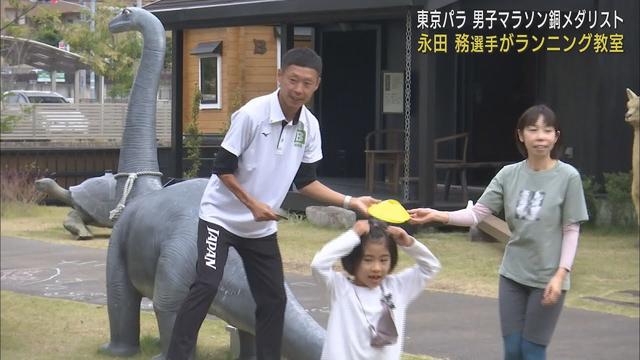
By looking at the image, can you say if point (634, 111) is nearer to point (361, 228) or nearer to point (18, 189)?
point (361, 228)

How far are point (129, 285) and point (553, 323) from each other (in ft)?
9.64

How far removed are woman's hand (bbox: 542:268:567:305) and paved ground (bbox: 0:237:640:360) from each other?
2.59 meters

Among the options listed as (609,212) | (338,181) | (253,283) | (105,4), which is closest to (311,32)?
(338,181)

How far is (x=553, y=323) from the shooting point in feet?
14.8

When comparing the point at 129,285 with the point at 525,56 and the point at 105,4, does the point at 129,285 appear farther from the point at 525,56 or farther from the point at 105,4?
the point at 105,4

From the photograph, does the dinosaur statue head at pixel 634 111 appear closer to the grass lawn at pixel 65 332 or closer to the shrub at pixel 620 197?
the shrub at pixel 620 197

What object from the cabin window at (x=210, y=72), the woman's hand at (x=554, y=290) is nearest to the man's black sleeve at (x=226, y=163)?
the woman's hand at (x=554, y=290)

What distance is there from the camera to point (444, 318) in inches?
323

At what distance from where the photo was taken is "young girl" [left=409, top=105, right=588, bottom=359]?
4352 millimetres

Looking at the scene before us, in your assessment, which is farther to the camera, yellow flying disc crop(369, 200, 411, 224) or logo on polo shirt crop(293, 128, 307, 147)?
logo on polo shirt crop(293, 128, 307, 147)

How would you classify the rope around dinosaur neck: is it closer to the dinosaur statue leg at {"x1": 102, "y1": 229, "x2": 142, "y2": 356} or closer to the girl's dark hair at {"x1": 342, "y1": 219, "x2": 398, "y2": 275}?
the dinosaur statue leg at {"x1": 102, "y1": 229, "x2": 142, "y2": 356}

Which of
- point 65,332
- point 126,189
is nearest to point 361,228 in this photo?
point 126,189

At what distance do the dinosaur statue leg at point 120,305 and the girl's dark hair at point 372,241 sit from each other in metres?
2.74

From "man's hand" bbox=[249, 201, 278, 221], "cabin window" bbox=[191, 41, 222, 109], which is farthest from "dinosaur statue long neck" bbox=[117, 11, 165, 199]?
"cabin window" bbox=[191, 41, 222, 109]
